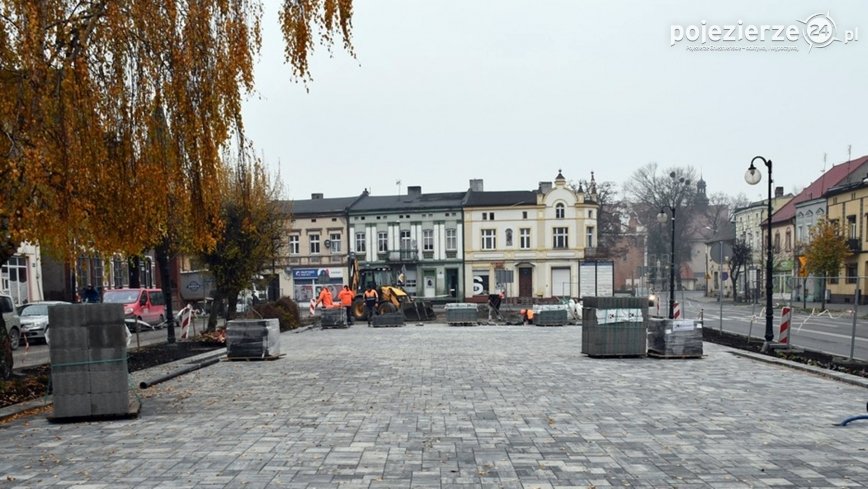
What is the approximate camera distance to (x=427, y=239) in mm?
Result: 58125

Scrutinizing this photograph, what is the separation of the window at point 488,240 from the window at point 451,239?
245 cm

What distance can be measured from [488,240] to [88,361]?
163ft

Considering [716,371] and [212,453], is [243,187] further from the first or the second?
[716,371]

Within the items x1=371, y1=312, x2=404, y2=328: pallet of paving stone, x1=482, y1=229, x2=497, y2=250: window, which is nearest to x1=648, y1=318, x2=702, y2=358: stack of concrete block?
x1=371, y1=312, x2=404, y2=328: pallet of paving stone

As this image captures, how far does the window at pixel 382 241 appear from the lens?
58.9 m

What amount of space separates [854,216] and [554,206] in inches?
864

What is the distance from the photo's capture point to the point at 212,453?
6.75 metres

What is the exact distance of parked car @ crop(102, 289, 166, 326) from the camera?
29109mm

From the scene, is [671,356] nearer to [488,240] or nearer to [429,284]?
[488,240]

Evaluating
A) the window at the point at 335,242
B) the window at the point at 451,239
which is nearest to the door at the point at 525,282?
the window at the point at 451,239

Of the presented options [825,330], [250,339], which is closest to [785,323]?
[825,330]

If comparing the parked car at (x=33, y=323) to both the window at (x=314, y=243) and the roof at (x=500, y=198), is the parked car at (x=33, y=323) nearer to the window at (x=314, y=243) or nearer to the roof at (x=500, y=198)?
the window at (x=314, y=243)

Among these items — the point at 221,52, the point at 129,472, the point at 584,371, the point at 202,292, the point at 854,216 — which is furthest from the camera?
the point at 854,216

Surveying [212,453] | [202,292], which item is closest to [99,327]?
[212,453]
